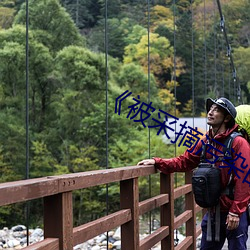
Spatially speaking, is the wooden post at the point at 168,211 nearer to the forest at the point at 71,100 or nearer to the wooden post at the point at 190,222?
the wooden post at the point at 190,222

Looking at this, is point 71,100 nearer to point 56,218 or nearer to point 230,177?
point 230,177

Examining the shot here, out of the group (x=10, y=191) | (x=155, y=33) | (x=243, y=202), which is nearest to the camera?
(x=10, y=191)

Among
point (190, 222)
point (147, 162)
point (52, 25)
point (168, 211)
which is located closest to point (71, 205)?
point (147, 162)

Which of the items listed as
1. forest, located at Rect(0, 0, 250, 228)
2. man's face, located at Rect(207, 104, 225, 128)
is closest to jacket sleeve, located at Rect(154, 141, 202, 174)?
man's face, located at Rect(207, 104, 225, 128)

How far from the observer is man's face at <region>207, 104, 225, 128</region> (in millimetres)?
1996

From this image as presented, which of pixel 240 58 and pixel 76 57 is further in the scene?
pixel 240 58

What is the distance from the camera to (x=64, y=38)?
16.3 meters

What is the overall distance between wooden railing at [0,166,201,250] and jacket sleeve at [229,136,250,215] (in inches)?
12.6

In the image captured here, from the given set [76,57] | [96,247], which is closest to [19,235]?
[96,247]

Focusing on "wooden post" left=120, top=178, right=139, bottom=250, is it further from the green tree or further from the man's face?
the green tree

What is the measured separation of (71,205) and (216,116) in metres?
0.73

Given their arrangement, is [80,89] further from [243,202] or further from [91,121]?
[243,202]

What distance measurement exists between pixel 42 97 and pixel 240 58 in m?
8.61

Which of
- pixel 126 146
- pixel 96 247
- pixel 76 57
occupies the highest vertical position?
pixel 76 57
